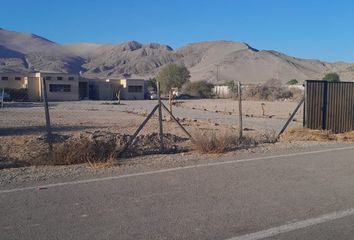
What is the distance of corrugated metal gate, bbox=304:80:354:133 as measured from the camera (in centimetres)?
1761

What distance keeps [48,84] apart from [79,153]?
73.9 meters

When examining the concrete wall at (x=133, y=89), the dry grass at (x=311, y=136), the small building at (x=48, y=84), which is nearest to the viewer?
the dry grass at (x=311, y=136)

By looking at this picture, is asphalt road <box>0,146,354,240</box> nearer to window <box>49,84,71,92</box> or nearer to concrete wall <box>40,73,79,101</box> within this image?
concrete wall <box>40,73,79,101</box>

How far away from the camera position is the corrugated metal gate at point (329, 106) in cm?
1761

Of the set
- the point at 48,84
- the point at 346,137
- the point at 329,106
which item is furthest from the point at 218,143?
the point at 48,84

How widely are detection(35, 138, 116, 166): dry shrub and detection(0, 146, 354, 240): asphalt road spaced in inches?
83.0

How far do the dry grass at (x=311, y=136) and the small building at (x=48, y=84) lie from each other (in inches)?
2768

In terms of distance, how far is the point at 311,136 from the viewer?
16.2 meters

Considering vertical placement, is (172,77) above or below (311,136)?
above

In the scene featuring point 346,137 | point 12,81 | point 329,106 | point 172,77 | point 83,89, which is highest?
point 172,77

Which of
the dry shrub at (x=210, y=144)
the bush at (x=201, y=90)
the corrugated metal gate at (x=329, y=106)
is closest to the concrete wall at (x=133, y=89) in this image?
the bush at (x=201, y=90)

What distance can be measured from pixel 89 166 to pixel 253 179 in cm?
356

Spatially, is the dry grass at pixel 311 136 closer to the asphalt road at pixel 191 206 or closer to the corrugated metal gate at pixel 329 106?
the corrugated metal gate at pixel 329 106

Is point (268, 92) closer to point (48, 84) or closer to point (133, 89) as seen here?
point (133, 89)
